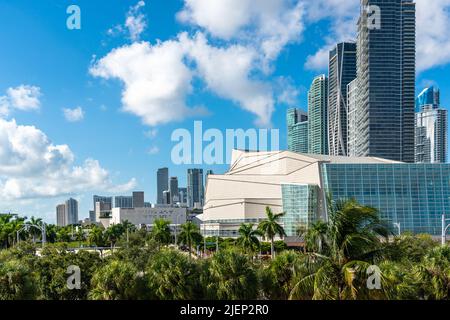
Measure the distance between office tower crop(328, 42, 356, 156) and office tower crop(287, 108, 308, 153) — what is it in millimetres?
27032

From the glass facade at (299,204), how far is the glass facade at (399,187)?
4.24 metres

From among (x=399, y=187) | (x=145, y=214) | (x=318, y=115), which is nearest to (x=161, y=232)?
(x=399, y=187)

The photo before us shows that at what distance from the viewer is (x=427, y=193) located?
7238 cm

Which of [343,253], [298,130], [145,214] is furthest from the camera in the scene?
[298,130]

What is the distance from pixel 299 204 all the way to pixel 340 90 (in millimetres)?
92007

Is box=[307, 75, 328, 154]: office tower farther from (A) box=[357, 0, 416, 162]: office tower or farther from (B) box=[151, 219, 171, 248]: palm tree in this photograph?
(B) box=[151, 219, 171, 248]: palm tree

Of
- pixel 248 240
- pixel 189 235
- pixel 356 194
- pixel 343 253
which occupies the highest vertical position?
pixel 343 253

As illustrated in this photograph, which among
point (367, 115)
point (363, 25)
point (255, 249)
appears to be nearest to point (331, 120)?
point (367, 115)

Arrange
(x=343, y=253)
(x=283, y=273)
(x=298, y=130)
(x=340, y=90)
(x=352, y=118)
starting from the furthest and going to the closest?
(x=298, y=130) < (x=340, y=90) < (x=352, y=118) < (x=283, y=273) < (x=343, y=253)

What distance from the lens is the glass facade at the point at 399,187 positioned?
70562 mm

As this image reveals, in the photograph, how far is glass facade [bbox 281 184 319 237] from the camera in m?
74.2

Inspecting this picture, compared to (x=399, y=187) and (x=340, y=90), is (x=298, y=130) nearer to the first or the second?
(x=340, y=90)

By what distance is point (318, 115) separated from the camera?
176 meters

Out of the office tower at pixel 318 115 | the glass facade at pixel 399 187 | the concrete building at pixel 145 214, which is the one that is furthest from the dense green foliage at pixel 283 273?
the office tower at pixel 318 115
